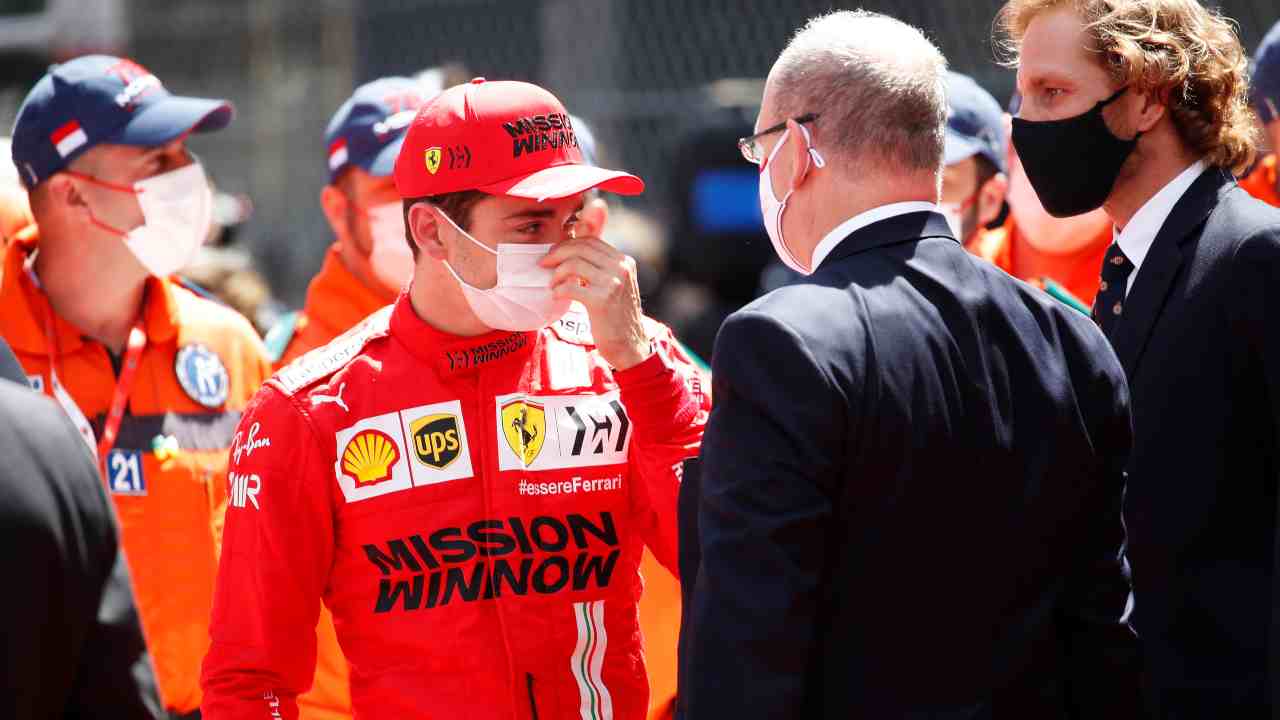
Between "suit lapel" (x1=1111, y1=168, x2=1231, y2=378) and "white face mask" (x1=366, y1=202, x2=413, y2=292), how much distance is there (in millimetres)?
2378

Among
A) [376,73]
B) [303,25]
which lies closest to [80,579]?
[376,73]

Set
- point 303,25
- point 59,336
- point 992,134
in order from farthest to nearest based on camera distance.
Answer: point 303,25 < point 992,134 < point 59,336

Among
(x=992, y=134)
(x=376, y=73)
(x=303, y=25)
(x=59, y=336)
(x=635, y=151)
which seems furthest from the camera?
(x=303, y=25)

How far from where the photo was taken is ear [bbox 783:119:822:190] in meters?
2.30

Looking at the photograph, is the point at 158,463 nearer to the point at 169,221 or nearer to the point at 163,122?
the point at 169,221

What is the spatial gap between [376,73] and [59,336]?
5.97 meters

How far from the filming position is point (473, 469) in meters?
2.86

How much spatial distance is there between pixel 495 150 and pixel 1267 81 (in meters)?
2.70

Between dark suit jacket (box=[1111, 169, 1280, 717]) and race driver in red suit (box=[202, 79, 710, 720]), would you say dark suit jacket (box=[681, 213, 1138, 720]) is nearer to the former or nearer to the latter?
dark suit jacket (box=[1111, 169, 1280, 717])

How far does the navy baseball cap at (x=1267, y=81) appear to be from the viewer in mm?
4523

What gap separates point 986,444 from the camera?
219 centimetres

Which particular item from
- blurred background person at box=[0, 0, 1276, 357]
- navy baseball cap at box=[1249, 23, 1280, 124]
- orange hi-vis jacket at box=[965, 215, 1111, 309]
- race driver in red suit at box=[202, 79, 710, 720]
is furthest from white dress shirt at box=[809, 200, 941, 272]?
blurred background person at box=[0, 0, 1276, 357]

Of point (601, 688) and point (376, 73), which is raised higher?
point (601, 688)

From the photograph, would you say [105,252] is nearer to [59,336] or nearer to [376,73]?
[59,336]
